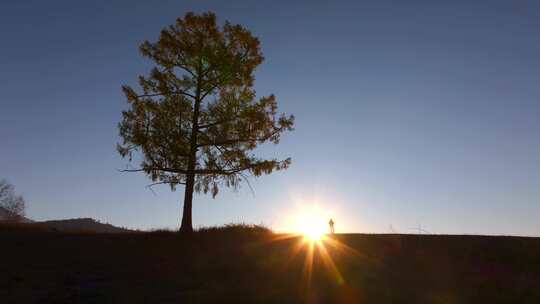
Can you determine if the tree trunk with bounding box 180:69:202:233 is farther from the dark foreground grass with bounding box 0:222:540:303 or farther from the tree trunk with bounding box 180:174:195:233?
the dark foreground grass with bounding box 0:222:540:303

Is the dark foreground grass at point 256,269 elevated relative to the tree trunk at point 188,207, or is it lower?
lower

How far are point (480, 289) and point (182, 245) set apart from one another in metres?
11.0

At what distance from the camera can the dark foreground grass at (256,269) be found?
12148 millimetres

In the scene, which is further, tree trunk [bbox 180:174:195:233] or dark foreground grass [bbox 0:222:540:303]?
tree trunk [bbox 180:174:195:233]

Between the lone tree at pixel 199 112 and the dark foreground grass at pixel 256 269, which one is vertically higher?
the lone tree at pixel 199 112

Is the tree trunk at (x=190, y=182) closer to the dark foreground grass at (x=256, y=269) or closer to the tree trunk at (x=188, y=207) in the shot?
the tree trunk at (x=188, y=207)

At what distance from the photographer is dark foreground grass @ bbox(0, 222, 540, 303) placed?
12.1 m

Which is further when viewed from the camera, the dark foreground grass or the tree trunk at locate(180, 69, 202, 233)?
the tree trunk at locate(180, 69, 202, 233)

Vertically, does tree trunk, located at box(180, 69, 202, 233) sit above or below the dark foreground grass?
above

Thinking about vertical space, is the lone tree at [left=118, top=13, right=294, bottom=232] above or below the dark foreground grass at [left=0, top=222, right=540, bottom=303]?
above

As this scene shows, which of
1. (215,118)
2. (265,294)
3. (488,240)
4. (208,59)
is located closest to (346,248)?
(488,240)

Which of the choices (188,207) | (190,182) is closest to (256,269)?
(188,207)

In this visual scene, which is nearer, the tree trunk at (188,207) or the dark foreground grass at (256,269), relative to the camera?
the dark foreground grass at (256,269)

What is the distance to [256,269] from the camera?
15211mm
